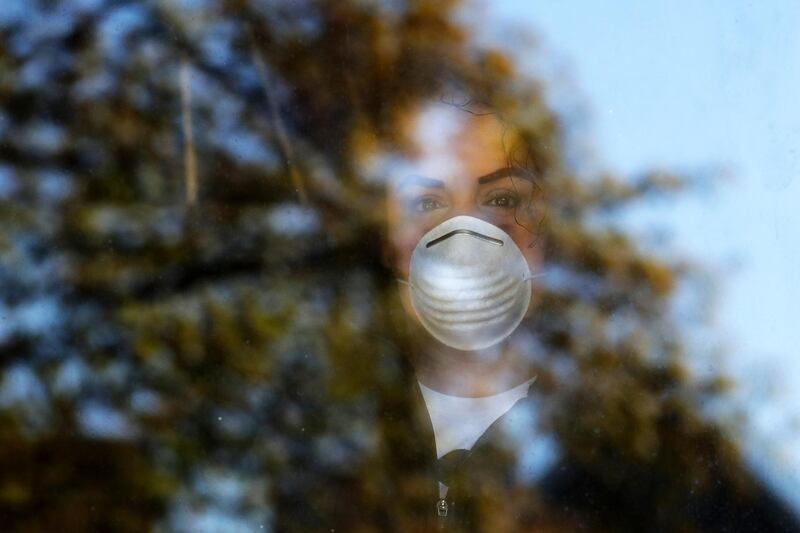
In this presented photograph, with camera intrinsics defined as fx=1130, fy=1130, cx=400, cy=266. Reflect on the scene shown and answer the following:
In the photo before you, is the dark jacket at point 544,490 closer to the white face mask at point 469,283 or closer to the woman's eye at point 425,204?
the white face mask at point 469,283

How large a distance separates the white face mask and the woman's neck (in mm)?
17

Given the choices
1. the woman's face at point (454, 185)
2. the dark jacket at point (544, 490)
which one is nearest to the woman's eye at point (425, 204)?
the woman's face at point (454, 185)

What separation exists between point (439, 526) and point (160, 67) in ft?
3.05

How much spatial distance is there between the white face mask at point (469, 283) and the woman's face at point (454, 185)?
2 centimetres

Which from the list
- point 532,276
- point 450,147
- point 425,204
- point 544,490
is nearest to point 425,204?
point 425,204

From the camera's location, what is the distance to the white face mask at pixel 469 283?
182cm

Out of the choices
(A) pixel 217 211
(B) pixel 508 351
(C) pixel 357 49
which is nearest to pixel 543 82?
(C) pixel 357 49

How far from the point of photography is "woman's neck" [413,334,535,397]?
185cm

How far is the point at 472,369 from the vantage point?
1.86 m

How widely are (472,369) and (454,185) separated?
304mm

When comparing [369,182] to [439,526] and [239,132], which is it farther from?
[439,526]

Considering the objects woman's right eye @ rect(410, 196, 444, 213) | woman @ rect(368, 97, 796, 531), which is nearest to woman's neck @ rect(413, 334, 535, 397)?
woman @ rect(368, 97, 796, 531)

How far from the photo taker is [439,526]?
1833mm

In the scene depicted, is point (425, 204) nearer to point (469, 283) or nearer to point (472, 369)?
point (469, 283)
